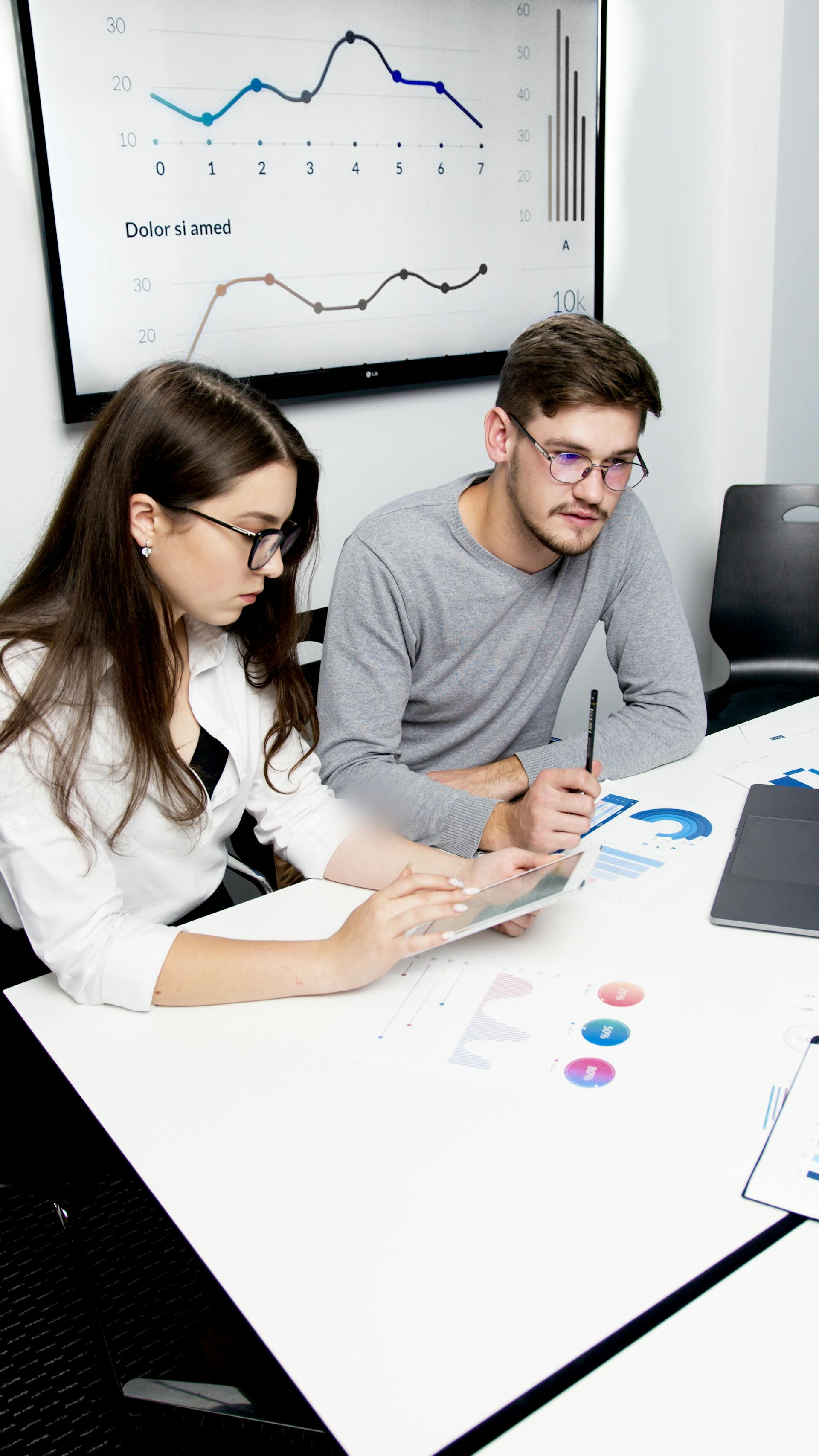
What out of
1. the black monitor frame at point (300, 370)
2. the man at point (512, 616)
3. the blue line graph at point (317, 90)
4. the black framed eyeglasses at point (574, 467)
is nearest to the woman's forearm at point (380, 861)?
the man at point (512, 616)

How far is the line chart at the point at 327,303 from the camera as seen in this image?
219cm

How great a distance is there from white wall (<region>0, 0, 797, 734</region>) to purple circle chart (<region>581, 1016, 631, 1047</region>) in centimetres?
166

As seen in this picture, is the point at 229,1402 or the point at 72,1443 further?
the point at 72,1443

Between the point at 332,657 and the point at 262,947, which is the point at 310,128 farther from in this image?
the point at 262,947

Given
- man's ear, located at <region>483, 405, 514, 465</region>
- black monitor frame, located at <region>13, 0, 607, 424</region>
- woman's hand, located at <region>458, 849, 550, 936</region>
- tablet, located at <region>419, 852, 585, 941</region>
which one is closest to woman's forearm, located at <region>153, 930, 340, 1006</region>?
tablet, located at <region>419, 852, 585, 941</region>

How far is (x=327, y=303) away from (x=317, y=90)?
1.32 ft

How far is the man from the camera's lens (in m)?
1.61

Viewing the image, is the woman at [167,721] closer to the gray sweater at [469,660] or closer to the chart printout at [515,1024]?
the chart printout at [515,1024]

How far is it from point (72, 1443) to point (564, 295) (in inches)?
102

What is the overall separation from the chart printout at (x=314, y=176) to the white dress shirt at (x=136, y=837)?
0.95 meters

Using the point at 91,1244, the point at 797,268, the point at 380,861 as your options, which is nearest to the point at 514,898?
the point at 380,861

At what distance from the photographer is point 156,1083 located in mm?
1023

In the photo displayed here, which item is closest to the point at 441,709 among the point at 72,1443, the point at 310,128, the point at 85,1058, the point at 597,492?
the point at 597,492

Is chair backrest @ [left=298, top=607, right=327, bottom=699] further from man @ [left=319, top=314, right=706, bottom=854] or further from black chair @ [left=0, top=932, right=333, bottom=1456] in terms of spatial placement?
black chair @ [left=0, top=932, right=333, bottom=1456]
